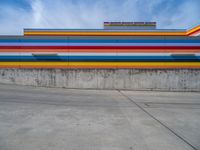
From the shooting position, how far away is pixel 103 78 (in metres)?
13.3

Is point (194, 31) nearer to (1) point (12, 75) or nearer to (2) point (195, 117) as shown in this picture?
(2) point (195, 117)

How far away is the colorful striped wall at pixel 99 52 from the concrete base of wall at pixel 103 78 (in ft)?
3.35

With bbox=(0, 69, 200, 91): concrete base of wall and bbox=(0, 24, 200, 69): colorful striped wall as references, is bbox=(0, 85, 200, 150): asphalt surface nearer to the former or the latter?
bbox=(0, 69, 200, 91): concrete base of wall

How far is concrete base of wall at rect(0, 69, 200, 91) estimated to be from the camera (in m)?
13.2

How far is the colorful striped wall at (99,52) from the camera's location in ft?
46.5

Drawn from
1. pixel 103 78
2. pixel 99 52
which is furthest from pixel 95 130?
pixel 99 52

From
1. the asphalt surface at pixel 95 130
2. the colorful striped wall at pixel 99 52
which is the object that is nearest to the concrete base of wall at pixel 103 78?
the colorful striped wall at pixel 99 52

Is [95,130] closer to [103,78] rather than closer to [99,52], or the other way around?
[103,78]

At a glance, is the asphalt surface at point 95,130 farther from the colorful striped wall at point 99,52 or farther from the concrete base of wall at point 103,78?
the colorful striped wall at point 99,52

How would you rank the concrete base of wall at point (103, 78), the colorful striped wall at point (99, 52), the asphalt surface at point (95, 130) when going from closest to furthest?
the asphalt surface at point (95, 130) < the concrete base of wall at point (103, 78) < the colorful striped wall at point (99, 52)

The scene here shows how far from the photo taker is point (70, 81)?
1334cm

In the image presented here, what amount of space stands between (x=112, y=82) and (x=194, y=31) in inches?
501

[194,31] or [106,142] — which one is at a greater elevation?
[194,31]

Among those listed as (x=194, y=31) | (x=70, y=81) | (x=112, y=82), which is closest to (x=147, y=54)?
(x=112, y=82)
